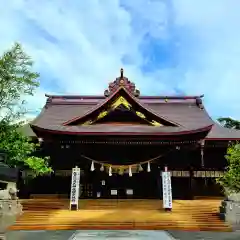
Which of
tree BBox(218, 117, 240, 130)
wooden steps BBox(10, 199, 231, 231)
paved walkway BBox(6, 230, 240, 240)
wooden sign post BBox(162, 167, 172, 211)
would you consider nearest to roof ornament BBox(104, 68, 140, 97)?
wooden sign post BBox(162, 167, 172, 211)

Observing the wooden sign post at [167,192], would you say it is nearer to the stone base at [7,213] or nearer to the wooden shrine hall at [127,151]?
the wooden shrine hall at [127,151]

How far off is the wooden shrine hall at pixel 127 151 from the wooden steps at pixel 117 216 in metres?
1.90

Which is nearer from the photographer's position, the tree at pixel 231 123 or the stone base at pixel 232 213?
the stone base at pixel 232 213

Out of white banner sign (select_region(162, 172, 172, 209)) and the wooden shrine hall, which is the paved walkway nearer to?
white banner sign (select_region(162, 172, 172, 209))

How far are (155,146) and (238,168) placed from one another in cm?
888

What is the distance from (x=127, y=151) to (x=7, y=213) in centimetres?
810

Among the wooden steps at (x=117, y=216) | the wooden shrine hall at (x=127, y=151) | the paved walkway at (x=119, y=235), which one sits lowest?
the paved walkway at (x=119, y=235)

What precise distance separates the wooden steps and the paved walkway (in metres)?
0.95

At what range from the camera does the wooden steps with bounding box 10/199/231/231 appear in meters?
15.2

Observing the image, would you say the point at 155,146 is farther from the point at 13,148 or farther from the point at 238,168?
the point at 13,148

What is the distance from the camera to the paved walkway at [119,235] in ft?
40.9

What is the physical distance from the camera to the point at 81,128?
2025 cm

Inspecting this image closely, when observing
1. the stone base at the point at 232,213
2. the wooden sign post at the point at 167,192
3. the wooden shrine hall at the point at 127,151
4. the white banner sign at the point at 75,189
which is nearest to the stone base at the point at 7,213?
the white banner sign at the point at 75,189

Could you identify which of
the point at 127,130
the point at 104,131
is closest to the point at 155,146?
the point at 127,130
